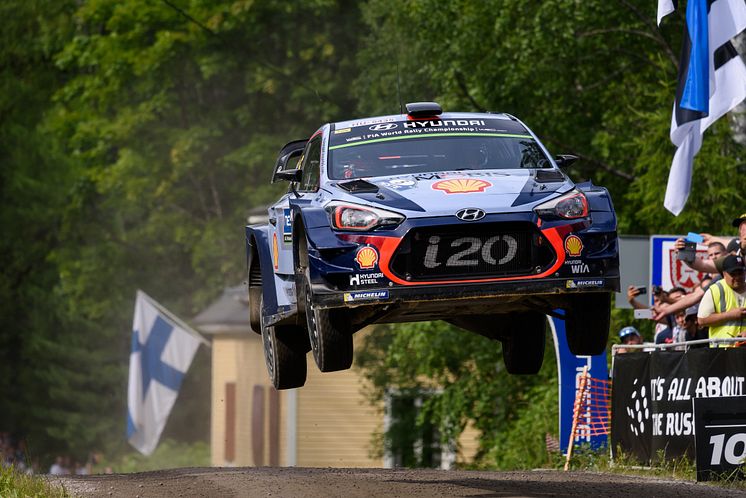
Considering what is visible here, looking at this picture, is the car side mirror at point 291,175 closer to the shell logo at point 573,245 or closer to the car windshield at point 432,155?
the car windshield at point 432,155

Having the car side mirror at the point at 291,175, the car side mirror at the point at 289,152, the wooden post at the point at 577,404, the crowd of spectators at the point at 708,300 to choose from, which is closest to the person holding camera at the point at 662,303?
the crowd of spectators at the point at 708,300

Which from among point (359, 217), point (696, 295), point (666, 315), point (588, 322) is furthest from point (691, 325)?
point (359, 217)

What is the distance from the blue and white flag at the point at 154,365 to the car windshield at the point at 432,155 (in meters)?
25.8

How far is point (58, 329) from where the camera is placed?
181 ft

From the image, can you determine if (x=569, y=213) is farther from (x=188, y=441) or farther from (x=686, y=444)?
(x=188, y=441)

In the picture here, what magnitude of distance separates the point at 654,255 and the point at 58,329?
40.3 metres

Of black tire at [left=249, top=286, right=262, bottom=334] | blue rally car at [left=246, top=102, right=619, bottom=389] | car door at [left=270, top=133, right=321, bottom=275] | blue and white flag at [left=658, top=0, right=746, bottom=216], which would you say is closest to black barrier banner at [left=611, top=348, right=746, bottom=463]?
blue and white flag at [left=658, top=0, right=746, bottom=216]

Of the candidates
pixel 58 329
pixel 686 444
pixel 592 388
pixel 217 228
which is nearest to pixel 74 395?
pixel 58 329

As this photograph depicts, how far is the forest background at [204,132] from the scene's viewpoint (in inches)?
1145

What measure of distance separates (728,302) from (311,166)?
13.5 ft

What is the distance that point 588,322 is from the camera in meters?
11.7

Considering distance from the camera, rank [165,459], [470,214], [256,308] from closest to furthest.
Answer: [470,214], [256,308], [165,459]

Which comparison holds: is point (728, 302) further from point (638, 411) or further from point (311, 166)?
point (311, 166)

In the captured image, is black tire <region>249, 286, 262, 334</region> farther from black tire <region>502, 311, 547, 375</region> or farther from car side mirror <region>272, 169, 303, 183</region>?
black tire <region>502, 311, 547, 375</region>
